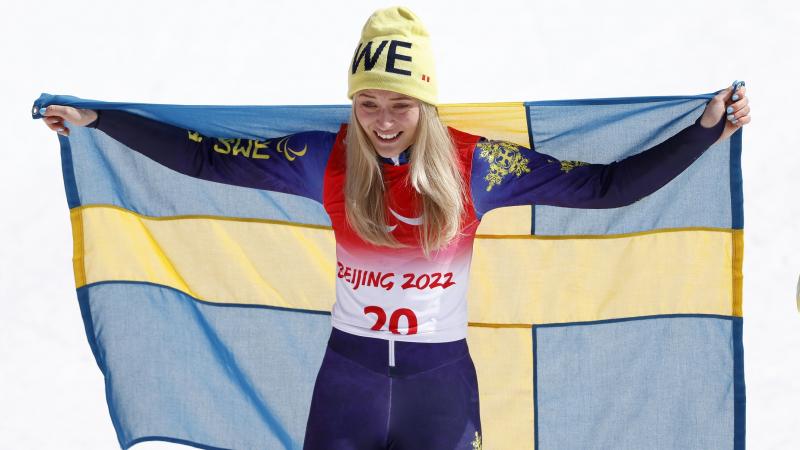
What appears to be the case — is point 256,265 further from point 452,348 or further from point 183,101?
point 183,101

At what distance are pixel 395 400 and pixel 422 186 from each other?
0.55 metres

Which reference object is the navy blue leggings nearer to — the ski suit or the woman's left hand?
the ski suit

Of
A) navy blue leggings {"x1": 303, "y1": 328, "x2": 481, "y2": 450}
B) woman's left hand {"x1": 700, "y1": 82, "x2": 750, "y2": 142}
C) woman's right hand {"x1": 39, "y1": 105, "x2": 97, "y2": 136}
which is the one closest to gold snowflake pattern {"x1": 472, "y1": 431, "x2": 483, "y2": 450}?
navy blue leggings {"x1": 303, "y1": 328, "x2": 481, "y2": 450}

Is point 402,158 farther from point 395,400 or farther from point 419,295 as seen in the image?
point 395,400

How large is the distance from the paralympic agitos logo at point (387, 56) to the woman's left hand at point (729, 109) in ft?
2.50

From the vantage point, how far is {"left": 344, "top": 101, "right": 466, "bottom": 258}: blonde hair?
8.96 feet

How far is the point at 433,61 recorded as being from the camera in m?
2.82

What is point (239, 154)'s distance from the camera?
2973 mm

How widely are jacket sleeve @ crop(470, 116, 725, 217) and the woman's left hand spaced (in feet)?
0.09

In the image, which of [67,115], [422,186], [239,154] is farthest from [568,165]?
[67,115]

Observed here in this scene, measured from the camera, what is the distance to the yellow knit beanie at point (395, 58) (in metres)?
2.71

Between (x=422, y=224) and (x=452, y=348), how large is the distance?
1.10 feet

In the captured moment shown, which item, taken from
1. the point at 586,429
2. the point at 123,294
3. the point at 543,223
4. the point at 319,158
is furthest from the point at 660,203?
the point at 123,294

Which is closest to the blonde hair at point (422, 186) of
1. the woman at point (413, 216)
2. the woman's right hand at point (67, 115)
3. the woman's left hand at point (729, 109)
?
the woman at point (413, 216)
